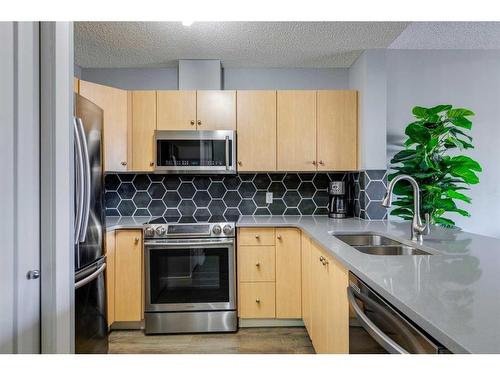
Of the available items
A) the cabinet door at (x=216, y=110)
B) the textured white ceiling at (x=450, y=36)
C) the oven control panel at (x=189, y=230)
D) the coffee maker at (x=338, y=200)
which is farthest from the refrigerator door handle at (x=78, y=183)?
the textured white ceiling at (x=450, y=36)

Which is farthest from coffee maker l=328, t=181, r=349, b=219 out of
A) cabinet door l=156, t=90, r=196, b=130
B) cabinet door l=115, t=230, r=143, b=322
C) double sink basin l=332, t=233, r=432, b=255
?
cabinet door l=115, t=230, r=143, b=322

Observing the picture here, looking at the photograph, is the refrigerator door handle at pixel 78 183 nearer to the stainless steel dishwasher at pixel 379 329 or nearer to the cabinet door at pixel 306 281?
the stainless steel dishwasher at pixel 379 329

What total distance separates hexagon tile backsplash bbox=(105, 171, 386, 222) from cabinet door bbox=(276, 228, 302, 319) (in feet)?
1.90

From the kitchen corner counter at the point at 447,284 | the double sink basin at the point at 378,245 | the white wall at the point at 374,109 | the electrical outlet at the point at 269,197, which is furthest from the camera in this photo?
the electrical outlet at the point at 269,197

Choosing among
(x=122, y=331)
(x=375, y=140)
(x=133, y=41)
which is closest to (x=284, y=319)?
(x=122, y=331)

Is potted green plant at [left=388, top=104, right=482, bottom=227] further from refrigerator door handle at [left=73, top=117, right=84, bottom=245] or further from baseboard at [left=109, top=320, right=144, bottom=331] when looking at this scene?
baseboard at [left=109, top=320, right=144, bottom=331]

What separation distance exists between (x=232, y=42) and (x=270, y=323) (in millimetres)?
2381

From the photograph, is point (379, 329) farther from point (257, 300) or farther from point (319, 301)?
point (257, 300)

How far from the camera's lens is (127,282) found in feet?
8.08

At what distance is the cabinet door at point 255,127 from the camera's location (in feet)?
9.07

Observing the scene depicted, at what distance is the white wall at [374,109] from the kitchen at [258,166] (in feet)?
0.04

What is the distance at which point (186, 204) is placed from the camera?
3064mm

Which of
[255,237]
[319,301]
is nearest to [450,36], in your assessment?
[255,237]

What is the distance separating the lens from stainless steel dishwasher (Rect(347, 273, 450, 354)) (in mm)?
791
